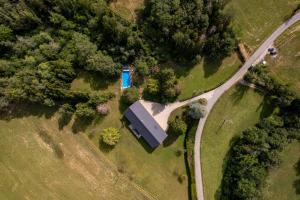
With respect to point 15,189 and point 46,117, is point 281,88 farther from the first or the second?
point 15,189

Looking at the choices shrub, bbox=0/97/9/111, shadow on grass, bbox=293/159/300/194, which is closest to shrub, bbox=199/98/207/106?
shadow on grass, bbox=293/159/300/194

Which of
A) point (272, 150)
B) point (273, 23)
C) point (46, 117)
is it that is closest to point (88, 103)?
point (46, 117)

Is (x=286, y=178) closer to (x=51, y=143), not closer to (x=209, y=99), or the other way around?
(x=209, y=99)

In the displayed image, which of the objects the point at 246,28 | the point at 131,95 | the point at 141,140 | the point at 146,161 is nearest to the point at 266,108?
the point at 246,28

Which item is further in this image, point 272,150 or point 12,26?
point 12,26

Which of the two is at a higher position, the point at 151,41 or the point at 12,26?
the point at 12,26

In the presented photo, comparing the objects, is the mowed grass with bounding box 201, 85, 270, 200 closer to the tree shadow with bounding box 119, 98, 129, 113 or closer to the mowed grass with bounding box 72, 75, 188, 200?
the mowed grass with bounding box 72, 75, 188, 200
